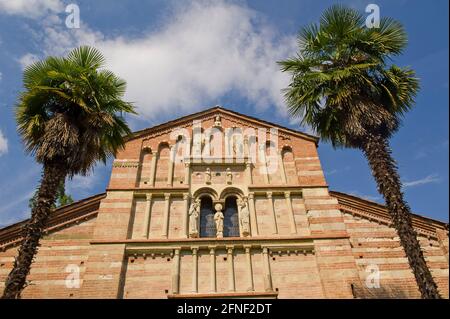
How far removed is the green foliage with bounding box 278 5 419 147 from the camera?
9906mm

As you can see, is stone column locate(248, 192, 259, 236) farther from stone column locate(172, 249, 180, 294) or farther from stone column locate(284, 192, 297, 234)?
stone column locate(172, 249, 180, 294)

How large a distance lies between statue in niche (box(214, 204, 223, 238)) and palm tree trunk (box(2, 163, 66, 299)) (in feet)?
18.9

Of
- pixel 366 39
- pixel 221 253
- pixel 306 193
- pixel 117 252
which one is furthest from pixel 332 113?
pixel 117 252

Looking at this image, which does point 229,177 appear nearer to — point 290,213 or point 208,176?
point 208,176

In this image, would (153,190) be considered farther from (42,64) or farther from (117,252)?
(42,64)

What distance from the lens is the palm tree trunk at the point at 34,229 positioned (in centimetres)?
739

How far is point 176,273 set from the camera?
11.8 metres

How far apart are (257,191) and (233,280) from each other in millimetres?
3743

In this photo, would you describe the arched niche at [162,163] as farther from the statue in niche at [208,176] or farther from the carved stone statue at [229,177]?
the carved stone statue at [229,177]

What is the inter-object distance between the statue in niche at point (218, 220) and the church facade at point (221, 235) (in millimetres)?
49

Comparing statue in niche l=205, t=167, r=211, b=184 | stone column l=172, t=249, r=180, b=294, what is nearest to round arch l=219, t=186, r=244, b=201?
statue in niche l=205, t=167, r=211, b=184

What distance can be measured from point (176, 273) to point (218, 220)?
98.1 inches

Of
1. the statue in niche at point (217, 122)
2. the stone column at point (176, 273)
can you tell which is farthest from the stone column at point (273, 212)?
the statue in niche at point (217, 122)

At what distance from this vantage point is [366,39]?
10.5m
